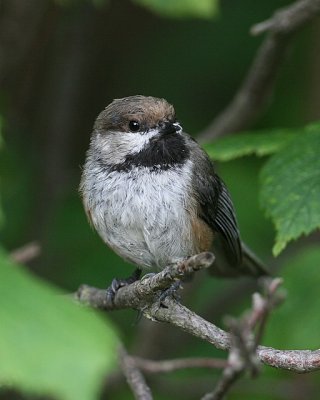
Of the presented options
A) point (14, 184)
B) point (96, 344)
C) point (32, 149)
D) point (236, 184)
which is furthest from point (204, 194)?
point (96, 344)

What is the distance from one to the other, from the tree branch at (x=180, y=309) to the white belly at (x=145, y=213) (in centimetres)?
35

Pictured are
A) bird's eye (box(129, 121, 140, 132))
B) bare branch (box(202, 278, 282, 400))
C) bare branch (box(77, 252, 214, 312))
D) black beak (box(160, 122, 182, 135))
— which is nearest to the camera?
bare branch (box(202, 278, 282, 400))

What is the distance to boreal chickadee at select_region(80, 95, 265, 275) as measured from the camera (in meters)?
4.34

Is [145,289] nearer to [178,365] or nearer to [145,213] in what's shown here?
[178,365]

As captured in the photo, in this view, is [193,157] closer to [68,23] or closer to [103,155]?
[103,155]

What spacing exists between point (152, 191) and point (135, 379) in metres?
1.08

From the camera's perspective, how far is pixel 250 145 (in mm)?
4066

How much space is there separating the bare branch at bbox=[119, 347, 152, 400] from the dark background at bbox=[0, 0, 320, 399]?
1.71m

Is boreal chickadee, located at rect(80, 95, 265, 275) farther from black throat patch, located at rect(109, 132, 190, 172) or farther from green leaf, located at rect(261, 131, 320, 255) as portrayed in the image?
green leaf, located at rect(261, 131, 320, 255)

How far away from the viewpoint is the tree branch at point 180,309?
2.67 meters

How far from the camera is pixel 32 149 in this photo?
676 cm

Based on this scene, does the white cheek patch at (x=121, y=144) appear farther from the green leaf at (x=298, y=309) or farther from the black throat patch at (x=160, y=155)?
the green leaf at (x=298, y=309)

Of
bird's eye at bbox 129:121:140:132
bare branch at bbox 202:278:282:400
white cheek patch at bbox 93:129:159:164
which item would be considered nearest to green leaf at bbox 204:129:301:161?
white cheek patch at bbox 93:129:159:164

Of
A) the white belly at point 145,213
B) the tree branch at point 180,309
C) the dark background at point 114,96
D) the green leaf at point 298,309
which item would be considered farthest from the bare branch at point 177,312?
the dark background at point 114,96
